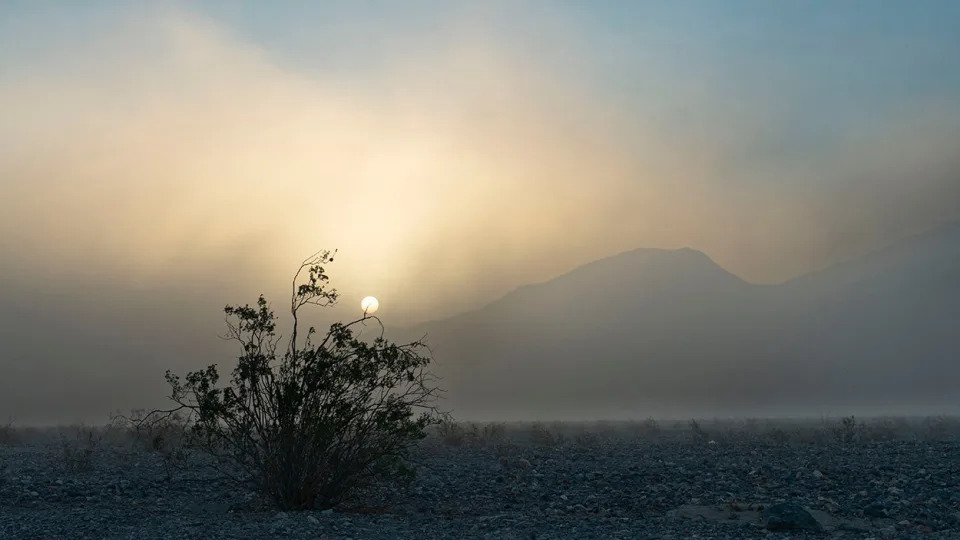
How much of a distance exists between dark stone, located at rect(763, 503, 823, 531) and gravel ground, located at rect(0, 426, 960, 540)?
211 millimetres

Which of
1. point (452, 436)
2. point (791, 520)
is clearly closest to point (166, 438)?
point (452, 436)

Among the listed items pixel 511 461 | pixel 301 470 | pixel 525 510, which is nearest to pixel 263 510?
pixel 301 470

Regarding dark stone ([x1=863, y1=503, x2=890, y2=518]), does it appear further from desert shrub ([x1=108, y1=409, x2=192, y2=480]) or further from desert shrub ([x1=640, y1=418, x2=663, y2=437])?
desert shrub ([x1=640, y1=418, x2=663, y2=437])

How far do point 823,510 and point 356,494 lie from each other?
828 cm

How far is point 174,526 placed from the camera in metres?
13.7

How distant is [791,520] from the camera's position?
13508mm

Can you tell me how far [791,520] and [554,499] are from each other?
15.1 feet

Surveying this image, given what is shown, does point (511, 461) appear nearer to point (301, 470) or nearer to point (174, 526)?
point (301, 470)

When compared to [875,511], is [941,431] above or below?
above

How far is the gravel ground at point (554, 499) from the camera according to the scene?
13438 mm

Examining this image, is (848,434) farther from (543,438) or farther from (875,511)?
(875,511)

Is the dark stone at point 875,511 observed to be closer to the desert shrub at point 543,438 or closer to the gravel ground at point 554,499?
the gravel ground at point 554,499

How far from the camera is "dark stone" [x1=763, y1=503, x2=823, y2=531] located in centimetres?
1343

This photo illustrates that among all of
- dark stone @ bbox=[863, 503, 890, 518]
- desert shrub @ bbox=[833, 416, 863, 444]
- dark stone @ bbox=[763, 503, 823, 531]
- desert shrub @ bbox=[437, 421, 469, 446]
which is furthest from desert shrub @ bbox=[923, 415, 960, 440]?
dark stone @ bbox=[763, 503, 823, 531]
